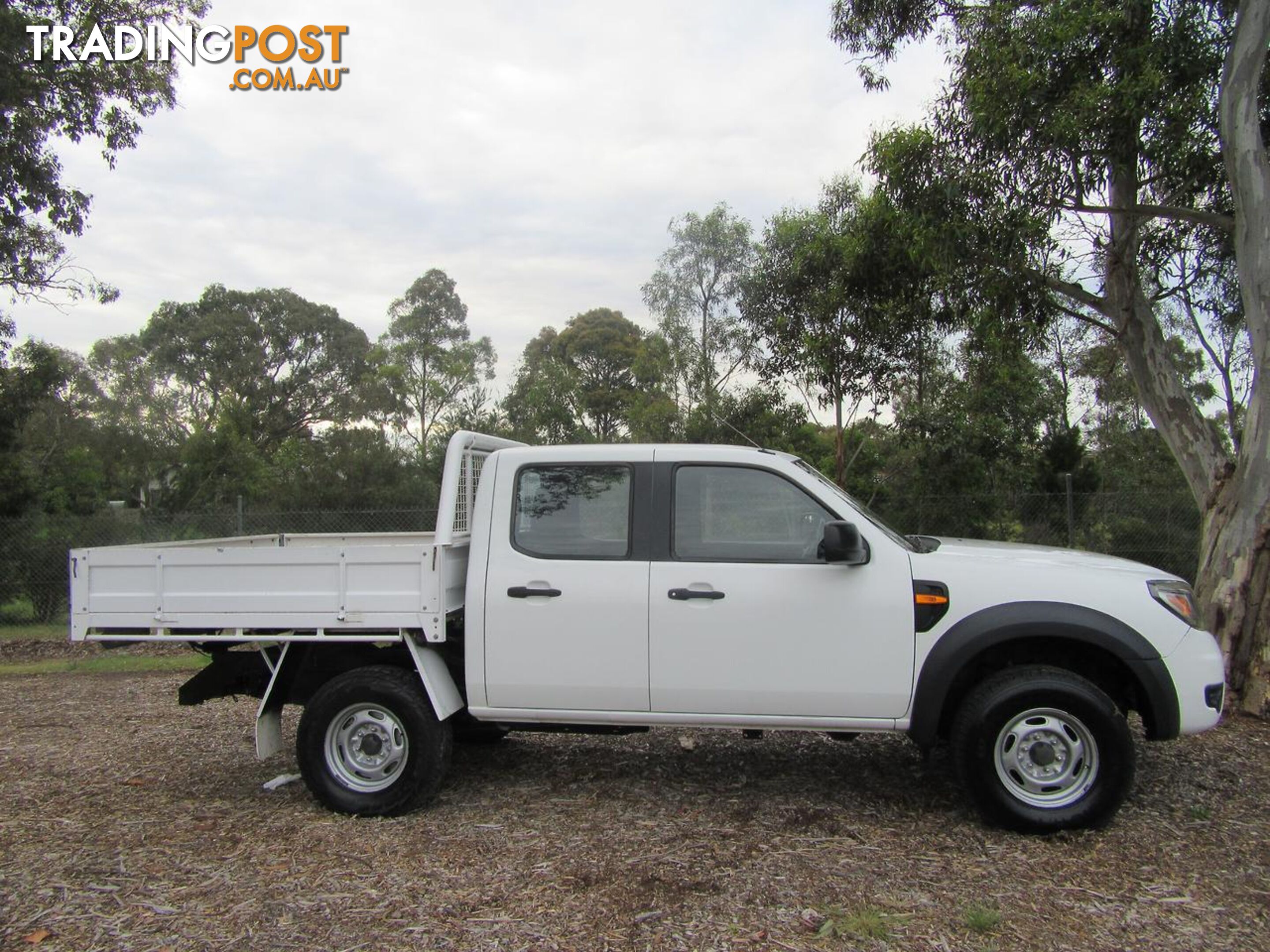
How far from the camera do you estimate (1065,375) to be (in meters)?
26.0

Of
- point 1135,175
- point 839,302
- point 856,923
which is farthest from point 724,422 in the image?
point 856,923

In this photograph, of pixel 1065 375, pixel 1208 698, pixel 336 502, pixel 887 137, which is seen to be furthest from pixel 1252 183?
pixel 1065 375

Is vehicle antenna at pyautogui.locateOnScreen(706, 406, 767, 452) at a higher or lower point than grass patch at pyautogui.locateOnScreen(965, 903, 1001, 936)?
higher

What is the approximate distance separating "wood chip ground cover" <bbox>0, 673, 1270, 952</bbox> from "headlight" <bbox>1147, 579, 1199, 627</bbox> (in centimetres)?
105

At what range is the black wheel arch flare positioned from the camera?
442cm

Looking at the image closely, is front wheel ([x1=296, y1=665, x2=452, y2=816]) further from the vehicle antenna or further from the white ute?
the vehicle antenna

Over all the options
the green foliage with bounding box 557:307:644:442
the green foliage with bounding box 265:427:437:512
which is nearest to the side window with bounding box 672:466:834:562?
the green foliage with bounding box 265:427:437:512

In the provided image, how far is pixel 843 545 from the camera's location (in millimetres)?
4461

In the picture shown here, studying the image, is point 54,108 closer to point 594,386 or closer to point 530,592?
point 530,592

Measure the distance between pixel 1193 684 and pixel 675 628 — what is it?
246 cm

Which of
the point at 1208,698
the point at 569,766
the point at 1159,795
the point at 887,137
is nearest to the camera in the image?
the point at 1208,698

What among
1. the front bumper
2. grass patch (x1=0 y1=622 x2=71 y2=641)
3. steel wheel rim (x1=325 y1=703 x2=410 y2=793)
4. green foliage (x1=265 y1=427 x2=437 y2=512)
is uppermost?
green foliage (x1=265 y1=427 x2=437 y2=512)

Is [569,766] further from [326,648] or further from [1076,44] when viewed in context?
[1076,44]

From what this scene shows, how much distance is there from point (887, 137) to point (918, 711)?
574 cm
